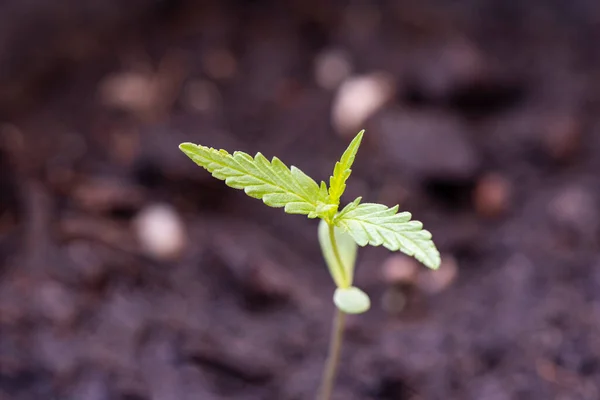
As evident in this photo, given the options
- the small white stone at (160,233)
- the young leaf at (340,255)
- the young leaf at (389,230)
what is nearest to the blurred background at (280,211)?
the small white stone at (160,233)

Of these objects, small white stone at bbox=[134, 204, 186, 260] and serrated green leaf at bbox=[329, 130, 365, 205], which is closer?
serrated green leaf at bbox=[329, 130, 365, 205]

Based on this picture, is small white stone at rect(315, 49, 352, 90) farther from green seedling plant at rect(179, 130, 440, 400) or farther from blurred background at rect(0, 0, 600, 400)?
green seedling plant at rect(179, 130, 440, 400)

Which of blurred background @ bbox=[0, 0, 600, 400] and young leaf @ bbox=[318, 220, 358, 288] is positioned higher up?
blurred background @ bbox=[0, 0, 600, 400]

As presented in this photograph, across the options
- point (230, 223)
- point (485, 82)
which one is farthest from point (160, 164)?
point (485, 82)

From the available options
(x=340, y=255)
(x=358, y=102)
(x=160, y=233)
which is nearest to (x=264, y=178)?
(x=340, y=255)

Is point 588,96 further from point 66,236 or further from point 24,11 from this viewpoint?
point 24,11

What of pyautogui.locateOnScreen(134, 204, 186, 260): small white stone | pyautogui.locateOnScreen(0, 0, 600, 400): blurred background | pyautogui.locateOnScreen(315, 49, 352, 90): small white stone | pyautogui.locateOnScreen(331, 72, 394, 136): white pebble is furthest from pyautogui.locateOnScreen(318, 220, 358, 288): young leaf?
pyautogui.locateOnScreen(315, 49, 352, 90): small white stone
